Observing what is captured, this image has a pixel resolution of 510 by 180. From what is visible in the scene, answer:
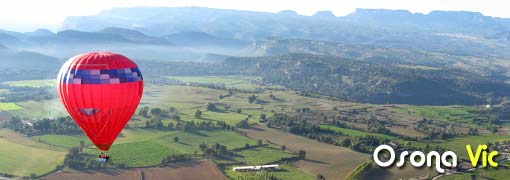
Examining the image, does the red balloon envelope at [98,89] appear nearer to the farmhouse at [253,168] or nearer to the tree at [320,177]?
the farmhouse at [253,168]

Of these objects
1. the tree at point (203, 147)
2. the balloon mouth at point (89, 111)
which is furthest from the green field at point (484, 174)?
the balloon mouth at point (89, 111)

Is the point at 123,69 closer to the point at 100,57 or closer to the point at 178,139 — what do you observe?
the point at 100,57

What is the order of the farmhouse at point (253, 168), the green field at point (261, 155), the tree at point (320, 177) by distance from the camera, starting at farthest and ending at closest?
the green field at point (261, 155), the farmhouse at point (253, 168), the tree at point (320, 177)

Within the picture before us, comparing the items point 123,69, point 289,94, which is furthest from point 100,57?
point 289,94

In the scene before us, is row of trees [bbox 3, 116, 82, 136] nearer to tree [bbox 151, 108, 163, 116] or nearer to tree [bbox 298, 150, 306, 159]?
tree [bbox 151, 108, 163, 116]

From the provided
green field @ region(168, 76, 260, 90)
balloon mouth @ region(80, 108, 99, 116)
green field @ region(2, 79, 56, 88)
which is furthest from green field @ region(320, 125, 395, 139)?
green field @ region(2, 79, 56, 88)
